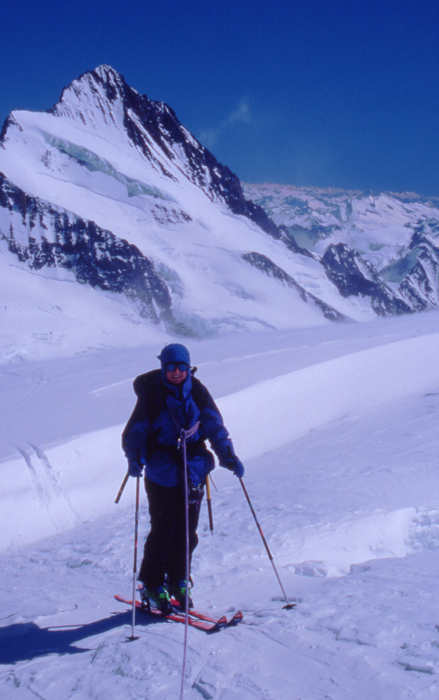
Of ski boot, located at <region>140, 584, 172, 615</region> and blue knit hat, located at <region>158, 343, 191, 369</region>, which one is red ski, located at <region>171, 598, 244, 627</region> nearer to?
ski boot, located at <region>140, 584, 172, 615</region>

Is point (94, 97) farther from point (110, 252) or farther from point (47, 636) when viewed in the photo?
point (47, 636)

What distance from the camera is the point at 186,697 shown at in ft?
7.05

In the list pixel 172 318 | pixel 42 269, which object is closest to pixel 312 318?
pixel 172 318

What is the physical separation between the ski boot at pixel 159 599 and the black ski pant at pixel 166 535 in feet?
0.10

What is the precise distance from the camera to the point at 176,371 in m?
3.15

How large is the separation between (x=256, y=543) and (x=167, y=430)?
1964 millimetres

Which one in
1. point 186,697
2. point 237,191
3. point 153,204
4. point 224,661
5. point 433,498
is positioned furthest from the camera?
point 237,191

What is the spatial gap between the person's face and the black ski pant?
68 centimetres

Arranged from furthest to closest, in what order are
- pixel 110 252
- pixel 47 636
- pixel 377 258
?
pixel 377 258
pixel 110 252
pixel 47 636

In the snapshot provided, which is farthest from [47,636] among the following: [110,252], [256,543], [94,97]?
[94,97]

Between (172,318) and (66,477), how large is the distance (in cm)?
3072

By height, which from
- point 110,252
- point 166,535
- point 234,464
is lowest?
point 166,535

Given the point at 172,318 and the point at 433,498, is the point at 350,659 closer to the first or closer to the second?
the point at 433,498

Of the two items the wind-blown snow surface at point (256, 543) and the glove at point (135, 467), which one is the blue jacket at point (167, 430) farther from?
the wind-blown snow surface at point (256, 543)
